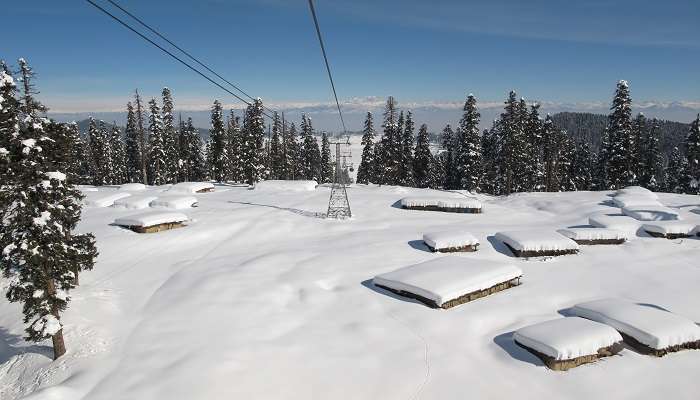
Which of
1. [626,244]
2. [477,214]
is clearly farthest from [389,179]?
[626,244]

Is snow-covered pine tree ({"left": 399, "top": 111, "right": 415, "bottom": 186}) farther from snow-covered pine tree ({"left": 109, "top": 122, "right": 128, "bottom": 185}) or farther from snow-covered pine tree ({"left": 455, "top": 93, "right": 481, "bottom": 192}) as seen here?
snow-covered pine tree ({"left": 109, "top": 122, "right": 128, "bottom": 185})

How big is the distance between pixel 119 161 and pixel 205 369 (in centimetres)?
7236

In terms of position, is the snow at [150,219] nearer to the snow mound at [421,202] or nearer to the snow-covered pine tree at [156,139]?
the snow mound at [421,202]

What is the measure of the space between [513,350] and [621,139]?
45564mm

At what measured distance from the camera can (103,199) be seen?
38.6 m

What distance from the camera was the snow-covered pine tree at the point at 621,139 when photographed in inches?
1918

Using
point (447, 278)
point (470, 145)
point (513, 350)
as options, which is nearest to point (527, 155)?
point (470, 145)

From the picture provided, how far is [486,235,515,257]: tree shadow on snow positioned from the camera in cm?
2533

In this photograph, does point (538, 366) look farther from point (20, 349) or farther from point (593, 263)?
point (20, 349)

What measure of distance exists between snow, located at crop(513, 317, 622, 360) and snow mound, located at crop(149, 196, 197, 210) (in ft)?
98.9

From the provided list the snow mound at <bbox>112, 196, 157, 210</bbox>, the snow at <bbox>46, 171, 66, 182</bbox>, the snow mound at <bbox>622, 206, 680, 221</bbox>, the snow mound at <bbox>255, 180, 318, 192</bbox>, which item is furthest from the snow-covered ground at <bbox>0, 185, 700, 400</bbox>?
the snow mound at <bbox>255, 180, 318, 192</bbox>

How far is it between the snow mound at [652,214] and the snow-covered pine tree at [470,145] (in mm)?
24887

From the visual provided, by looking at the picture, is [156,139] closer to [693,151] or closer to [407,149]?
[407,149]

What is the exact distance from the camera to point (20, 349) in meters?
17.4
